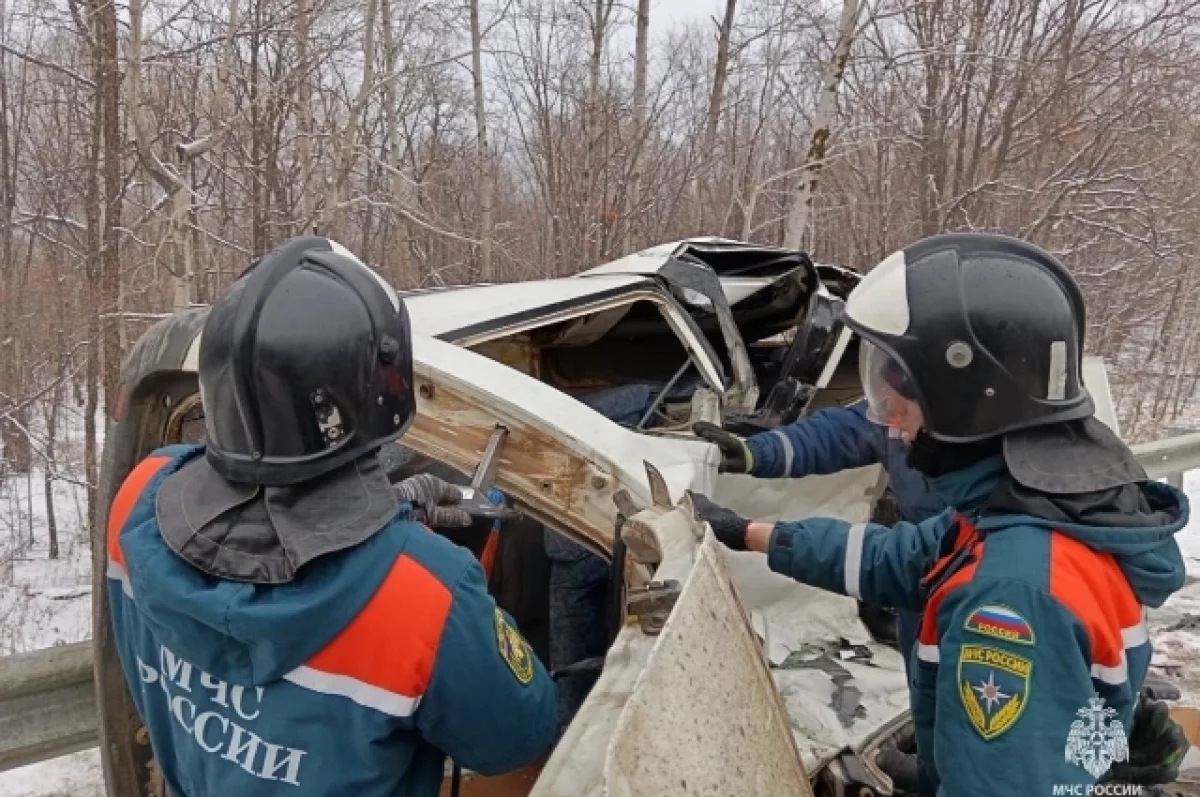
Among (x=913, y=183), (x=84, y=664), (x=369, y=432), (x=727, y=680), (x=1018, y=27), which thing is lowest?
(x=84, y=664)

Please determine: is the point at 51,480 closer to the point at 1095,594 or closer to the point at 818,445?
the point at 818,445

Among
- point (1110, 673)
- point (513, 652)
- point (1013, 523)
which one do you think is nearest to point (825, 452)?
A: point (1013, 523)

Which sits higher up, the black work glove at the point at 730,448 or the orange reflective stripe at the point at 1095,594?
the orange reflective stripe at the point at 1095,594

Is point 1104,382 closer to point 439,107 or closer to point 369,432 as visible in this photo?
point 369,432

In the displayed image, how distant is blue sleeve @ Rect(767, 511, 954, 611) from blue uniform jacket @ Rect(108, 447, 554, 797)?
36.7 inches

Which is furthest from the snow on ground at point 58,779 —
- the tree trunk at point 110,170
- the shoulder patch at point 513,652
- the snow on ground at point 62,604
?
the tree trunk at point 110,170

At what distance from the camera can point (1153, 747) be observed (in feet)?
6.40

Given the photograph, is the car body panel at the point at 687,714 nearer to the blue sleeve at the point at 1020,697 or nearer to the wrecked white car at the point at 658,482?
the wrecked white car at the point at 658,482

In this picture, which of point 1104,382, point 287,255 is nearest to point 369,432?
point 287,255

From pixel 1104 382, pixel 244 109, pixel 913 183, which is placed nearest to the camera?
pixel 1104 382

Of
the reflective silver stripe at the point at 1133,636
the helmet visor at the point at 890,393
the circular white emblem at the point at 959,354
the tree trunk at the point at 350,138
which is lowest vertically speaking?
the reflective silver stripe at the point at 1133,636

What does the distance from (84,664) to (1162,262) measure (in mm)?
14097

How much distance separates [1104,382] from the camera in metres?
2.84

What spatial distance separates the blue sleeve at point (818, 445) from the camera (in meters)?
3.04
